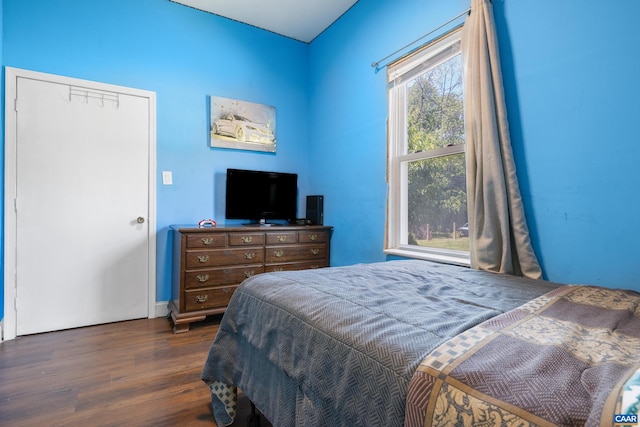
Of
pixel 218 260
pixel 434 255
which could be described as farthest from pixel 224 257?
pixel 434 255

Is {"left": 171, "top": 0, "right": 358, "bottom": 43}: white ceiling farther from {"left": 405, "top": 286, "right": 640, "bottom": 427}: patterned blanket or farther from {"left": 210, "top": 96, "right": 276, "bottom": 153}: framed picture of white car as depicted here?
{"left": 405, "top": 286, "right": 640, "bottom": 427}: patterned blanket

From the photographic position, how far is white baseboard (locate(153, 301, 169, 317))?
300 centimetres

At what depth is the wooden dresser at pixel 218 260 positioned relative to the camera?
264cm

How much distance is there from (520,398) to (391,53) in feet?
8.83

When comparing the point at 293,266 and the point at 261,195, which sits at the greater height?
the point at 261,195

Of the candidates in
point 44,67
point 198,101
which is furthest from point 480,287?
point 44,67

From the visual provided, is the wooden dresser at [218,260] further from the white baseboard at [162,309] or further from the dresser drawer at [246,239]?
the white baseboard at [162,309]

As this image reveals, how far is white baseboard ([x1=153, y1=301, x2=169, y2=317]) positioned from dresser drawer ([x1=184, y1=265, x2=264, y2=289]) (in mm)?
588

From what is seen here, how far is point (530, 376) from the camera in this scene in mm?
615

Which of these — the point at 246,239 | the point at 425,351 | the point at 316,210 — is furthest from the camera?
the point at 316,210

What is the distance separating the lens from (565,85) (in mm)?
Result: 1648

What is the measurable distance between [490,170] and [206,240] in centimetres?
217

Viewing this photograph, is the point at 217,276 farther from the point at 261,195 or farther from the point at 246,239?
the point at 261,195

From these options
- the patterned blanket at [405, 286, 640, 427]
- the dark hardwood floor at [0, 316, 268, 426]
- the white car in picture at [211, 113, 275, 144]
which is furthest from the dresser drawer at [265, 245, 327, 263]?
the patterned blanket at [405, 286, 640, 427]
